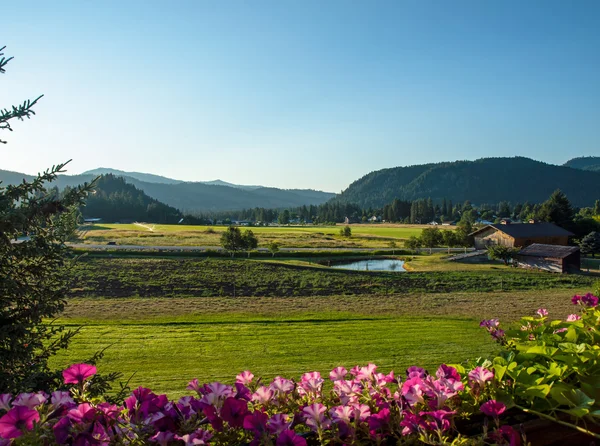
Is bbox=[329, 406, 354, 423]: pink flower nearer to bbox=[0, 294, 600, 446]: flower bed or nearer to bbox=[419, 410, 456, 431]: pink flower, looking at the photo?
bbox=[0, 294, 600, 446]: flower bed

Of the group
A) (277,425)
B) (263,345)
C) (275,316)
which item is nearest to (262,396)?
(277,425)

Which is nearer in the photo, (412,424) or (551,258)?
(412,424)

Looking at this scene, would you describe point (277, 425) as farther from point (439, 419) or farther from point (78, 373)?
point (78, 373)

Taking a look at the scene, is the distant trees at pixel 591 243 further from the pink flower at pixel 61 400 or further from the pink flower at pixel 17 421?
the pink flower at pixel 17 421

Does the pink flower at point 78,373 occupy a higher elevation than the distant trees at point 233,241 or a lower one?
higher

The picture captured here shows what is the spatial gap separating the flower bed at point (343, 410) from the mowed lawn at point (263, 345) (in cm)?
621

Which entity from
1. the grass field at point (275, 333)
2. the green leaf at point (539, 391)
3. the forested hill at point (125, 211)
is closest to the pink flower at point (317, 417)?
the green leaf at point (539, 391)

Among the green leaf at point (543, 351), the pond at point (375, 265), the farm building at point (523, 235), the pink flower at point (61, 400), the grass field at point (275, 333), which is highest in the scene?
the green leaf at point (543, 351)

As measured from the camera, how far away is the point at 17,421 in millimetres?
1146

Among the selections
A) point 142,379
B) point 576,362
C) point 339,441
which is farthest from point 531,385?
point 142,379

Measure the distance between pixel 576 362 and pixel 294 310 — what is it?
16235mm

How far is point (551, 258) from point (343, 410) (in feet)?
138

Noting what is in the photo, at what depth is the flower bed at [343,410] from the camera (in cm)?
123

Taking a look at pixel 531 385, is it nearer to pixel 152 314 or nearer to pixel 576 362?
pixel 576 362
